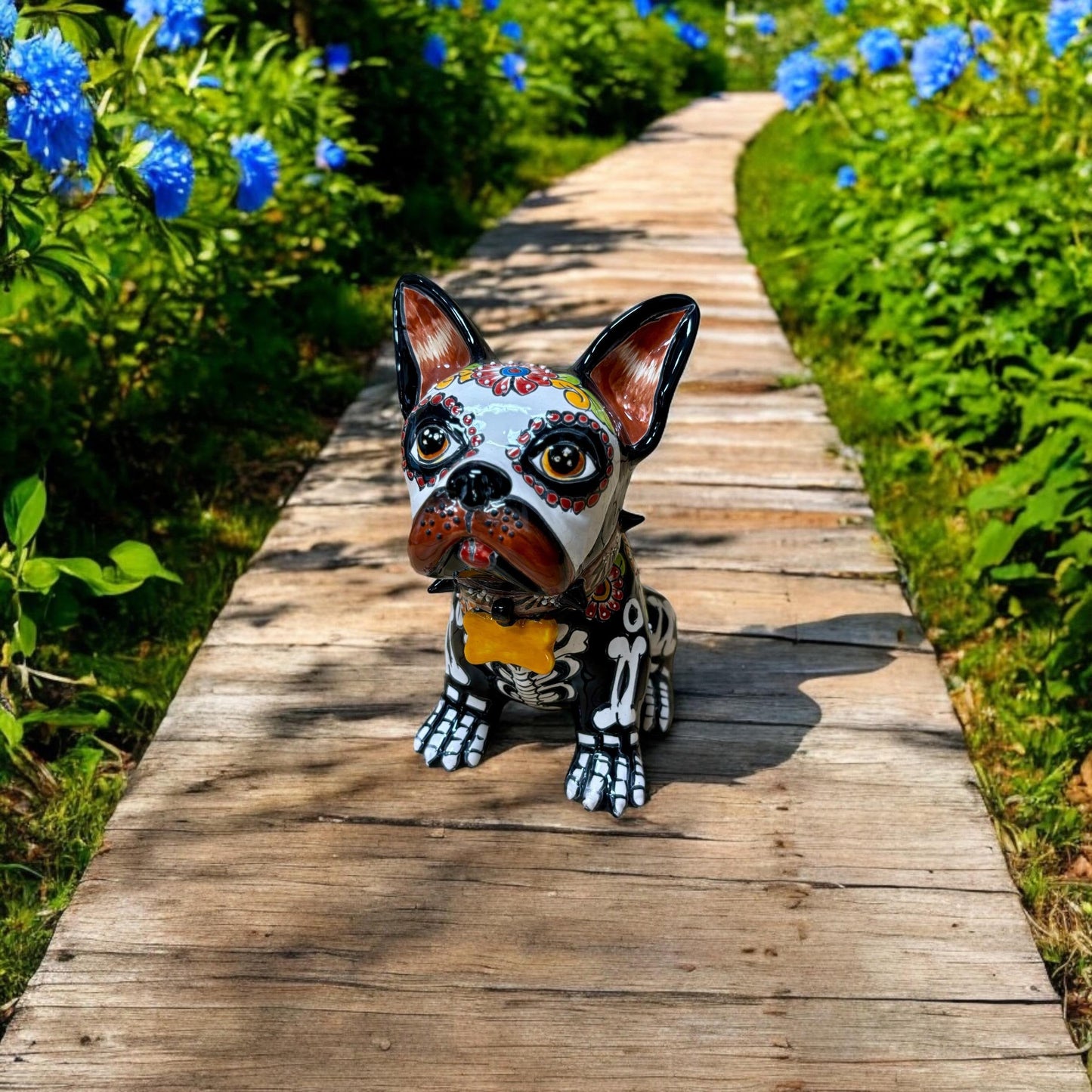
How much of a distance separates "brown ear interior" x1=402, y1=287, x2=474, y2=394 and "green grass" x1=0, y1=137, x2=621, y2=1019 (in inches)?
50.0

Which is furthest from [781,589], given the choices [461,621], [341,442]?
[341,442]

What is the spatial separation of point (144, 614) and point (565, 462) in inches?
75.1

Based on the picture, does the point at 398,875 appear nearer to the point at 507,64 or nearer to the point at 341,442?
the point at 341,442

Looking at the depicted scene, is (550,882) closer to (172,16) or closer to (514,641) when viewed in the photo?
(514,641)

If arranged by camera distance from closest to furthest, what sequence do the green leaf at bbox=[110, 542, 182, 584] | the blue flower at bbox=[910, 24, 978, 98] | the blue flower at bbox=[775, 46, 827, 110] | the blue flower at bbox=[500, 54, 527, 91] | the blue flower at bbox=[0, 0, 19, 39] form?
the blue flower at bbox=[0, 0, 19, 39] → the green leaf at bbox=[110, 542, 182, 584] → the blue flower at bbox=[910, 24, 978, 98] → the blue flower at bbox=[775, 46, 827, 110] → the blue flower at bbox=[500, 54, 527, 91]

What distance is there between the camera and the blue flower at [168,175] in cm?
303

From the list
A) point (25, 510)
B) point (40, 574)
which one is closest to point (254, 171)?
point (25, 510)

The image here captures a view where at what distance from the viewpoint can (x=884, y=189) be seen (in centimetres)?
570

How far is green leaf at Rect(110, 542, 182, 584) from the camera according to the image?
2898 millimetres

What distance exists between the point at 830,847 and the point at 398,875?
2.98 feet

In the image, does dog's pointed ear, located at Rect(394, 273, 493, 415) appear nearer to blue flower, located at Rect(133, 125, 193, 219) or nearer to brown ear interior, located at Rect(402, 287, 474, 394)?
brown ear interior, located at Rect(402, 287, 474, 394)

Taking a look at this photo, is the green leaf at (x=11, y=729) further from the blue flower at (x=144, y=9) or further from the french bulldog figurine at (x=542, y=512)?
the blue flower at (x=144, y=9)

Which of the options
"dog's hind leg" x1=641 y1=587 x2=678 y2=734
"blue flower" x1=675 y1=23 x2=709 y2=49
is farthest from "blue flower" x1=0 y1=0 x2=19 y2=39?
"blue flower" x1=675 y1=23 x2=709 y2=49

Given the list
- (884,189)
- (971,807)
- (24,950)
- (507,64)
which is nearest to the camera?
(24,950)
